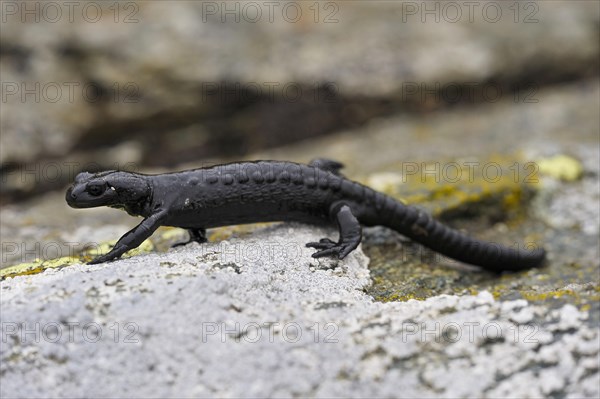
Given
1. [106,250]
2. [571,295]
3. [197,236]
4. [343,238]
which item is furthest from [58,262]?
[571,295]

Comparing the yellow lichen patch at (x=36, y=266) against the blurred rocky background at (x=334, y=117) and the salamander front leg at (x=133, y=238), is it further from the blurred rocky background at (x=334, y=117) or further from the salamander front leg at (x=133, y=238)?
the salamander front leg at (x=133, y=238)

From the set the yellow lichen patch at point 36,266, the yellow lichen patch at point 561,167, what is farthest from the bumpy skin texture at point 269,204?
the yellow lichen patch at point 561,167

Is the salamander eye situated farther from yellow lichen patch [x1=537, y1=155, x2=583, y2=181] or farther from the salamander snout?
yellow lichen patch [x1=537, y1=155, x2=583, y2=181]

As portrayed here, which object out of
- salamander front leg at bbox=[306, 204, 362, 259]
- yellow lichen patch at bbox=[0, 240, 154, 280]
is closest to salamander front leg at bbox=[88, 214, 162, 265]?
yellow lichen patch at bbox=[0, 240, 154, 280]

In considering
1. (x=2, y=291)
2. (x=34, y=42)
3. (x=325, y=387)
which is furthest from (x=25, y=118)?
(x=325, y=387)

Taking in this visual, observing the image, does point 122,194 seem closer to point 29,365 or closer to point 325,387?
point 29,365

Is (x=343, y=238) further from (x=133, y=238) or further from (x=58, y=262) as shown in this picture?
(x=58, y=262)
